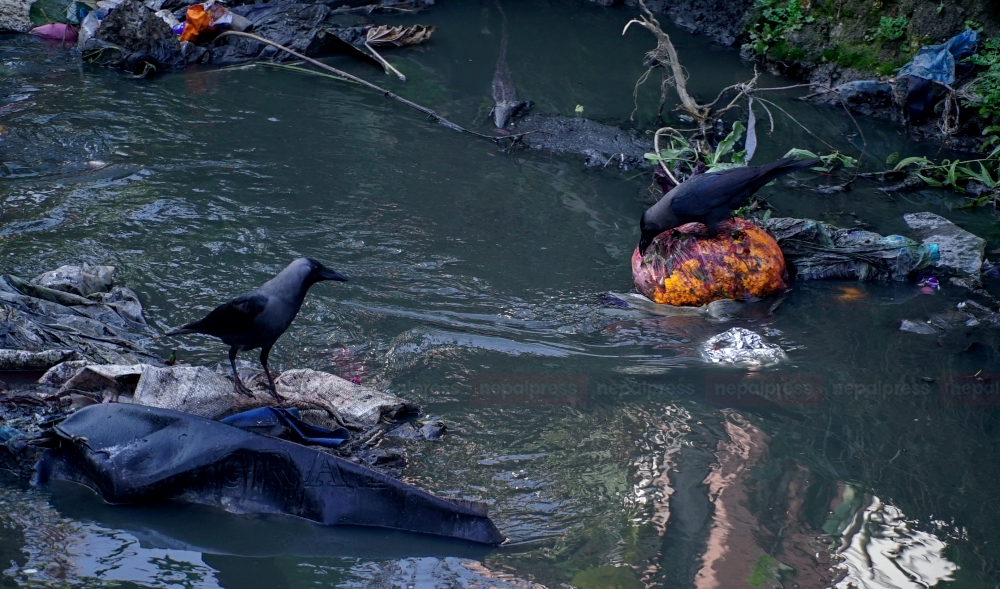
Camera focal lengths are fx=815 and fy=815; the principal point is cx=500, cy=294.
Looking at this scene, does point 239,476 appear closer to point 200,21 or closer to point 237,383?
point 237,383

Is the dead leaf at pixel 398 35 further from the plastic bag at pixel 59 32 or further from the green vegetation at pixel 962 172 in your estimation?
the green vegetation at pixel 962 172

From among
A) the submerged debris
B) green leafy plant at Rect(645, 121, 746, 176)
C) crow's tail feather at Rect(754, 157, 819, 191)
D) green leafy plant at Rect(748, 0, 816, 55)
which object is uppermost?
green leafy plant at Rect(748, 0, 816, 55)

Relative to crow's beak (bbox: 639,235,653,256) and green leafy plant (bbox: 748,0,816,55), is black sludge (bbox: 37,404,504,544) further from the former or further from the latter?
green leafy plant (bbox: 748,0,816,55)

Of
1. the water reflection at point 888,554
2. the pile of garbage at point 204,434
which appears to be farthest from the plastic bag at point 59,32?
the water reflection at point 888,554

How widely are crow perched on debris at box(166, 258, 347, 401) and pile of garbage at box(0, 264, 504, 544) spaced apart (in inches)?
7.7

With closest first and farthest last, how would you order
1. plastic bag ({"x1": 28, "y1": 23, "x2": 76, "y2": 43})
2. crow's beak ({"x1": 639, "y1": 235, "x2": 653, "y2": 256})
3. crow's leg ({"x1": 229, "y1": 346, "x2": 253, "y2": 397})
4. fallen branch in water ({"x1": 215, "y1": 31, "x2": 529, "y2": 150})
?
crow's leg ({"x1": 229, "y1": 346, "x2": 253, "y2": 397})
crow's beak ({"x1": 639, "y1": 235, "x2": 653, "y2": 256})
fallen branch in water ({"x1": 215, "y1": 31, "x2": 529, "y2": 150})
plastic bag ({"x1": 28, "y1": 23, "x2": 76, "y2": 43})

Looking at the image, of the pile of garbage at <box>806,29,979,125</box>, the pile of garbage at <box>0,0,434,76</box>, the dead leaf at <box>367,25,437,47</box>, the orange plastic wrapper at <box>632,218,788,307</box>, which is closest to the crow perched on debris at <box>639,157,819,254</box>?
the orange plastic wrapper at <box>632,218,788,307</box>

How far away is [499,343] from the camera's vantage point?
4836 mm

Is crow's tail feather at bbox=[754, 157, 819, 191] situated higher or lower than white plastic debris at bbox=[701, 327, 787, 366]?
higher

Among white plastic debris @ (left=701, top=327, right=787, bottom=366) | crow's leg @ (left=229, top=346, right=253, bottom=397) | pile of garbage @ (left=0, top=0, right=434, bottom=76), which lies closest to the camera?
crow's leg @ (left=229, top=346, right=253, bottom=397)

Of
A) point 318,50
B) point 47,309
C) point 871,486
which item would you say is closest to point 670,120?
point 318,50

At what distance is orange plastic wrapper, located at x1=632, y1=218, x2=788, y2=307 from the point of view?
17.1ft

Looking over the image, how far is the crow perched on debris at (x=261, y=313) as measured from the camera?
366cm

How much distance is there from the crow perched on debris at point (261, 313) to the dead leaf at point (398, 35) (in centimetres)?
704
